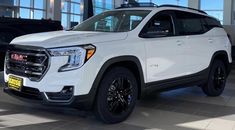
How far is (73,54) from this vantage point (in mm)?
5449

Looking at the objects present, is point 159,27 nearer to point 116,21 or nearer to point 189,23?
point 116,21

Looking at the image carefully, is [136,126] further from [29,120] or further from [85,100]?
[29,120]

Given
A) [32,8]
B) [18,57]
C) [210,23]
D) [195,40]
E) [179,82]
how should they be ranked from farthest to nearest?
1. [32,8]
2. [210,23]
3. [195,40]
4. [179,82]
5. [18,57]

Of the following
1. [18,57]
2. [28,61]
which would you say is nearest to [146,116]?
[28,61]

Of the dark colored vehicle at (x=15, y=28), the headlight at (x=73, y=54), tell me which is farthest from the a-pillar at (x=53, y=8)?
the headlight at (x=73, y=54)

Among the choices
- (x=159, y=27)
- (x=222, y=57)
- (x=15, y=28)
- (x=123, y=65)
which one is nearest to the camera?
(x=123, y=65)

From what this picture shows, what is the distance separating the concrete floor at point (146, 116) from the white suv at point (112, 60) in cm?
36

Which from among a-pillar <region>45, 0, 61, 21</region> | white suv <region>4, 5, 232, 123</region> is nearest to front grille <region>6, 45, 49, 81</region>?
white suv <region>4, 5, 232, 123</region>

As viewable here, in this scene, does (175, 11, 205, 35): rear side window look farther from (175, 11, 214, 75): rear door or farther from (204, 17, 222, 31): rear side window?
(204, 17, 222, 31): rear side window

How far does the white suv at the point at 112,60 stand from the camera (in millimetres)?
5453

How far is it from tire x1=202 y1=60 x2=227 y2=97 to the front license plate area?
12.8 ft

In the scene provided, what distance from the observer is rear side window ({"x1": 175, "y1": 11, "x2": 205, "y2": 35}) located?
23.8ft

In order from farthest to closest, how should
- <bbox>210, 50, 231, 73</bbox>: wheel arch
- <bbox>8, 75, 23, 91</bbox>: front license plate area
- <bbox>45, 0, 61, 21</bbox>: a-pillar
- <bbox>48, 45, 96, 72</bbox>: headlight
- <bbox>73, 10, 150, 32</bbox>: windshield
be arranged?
1. <bbox>45, 0, 61, 21</bbox>: a-pillar
2. <bbox>210, 50, 231, 73</bbox>: wheel arch
3. <bbox>73, 10, 150, 32</bbox>: windshield
4. <bbox>8, 75, 23, 91</bbox>: front license plate area
5. <bbox>48, 45, 96, 72</bbox>: headlight

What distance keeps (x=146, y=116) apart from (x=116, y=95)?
840 mm
